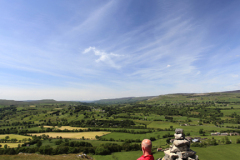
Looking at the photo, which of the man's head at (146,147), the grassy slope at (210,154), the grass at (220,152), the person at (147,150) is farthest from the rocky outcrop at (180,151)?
the grass at (220,152)

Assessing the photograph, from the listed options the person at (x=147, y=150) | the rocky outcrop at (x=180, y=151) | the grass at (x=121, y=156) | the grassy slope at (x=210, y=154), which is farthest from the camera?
the grass at (x=121, y=156)

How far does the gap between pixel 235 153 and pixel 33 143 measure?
415ft

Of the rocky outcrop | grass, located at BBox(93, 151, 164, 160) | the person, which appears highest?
the person

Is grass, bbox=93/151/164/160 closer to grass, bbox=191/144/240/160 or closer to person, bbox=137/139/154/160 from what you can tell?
grass, bbox=191/144/240/160

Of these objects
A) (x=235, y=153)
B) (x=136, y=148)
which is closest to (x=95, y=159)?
(x=136, y=148)

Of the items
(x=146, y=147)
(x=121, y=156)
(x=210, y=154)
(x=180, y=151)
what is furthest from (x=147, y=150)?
(x=210, y=154)

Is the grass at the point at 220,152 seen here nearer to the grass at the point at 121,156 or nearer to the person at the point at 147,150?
the grass at the point at 121,156

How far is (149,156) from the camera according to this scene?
17.0ft

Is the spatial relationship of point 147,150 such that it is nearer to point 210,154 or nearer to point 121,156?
point 121,156

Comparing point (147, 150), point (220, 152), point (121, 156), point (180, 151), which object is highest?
point (147, 150)

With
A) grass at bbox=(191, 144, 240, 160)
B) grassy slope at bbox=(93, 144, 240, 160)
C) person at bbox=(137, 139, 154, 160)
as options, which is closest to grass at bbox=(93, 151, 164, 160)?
grassy slope at bbox=(93, 144, 240, 160)

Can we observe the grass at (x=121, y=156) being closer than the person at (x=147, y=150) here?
No

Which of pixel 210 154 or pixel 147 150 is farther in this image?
pixel 210 154

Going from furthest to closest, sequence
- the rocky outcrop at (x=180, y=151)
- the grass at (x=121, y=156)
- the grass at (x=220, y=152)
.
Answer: the grass at (x=121, y=156) → the grass at (x=220, y=152) → the rocky outcrop at (x=180, y=151)
